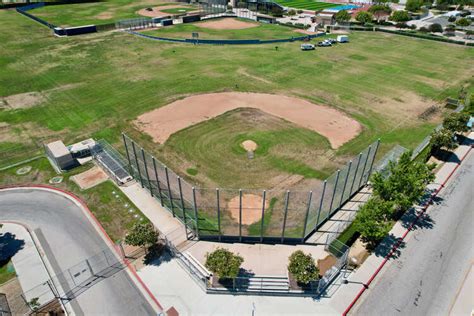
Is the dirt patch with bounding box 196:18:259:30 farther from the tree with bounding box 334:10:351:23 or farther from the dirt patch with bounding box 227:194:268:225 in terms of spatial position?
the dirt patch with bounding box 227:194:268:225

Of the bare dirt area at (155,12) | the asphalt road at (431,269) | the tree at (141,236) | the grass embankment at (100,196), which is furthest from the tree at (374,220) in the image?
the bare dirt area at (155,12)

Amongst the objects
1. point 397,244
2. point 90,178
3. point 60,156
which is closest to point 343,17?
point 397,244

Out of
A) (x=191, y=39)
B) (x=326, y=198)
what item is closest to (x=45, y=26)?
(x=191, y=39)

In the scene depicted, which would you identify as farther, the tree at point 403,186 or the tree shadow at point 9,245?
the tree at point 403,186

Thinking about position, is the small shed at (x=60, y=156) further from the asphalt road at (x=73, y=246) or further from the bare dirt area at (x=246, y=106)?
the bare dirt area at (x=246, y=106)

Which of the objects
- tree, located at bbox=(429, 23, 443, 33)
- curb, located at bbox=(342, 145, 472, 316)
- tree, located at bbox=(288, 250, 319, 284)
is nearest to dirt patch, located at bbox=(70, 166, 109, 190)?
tree, located at bbox=(288, 250, 319, 284)
